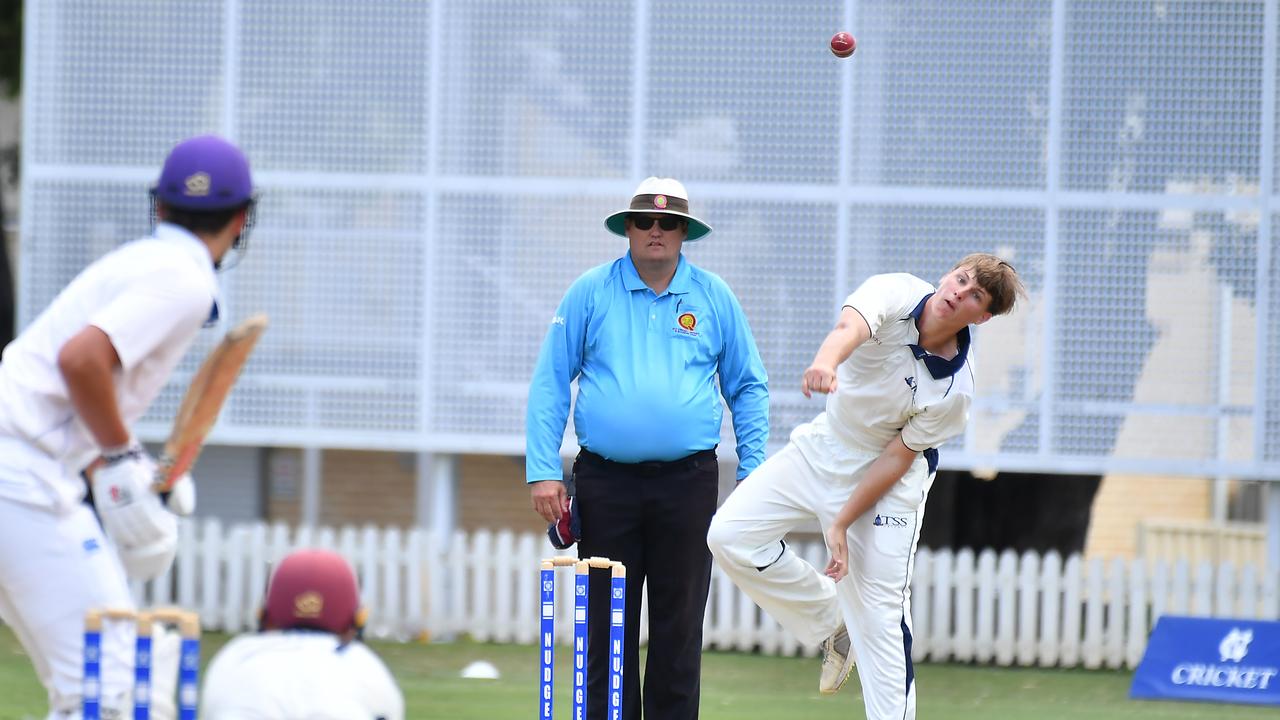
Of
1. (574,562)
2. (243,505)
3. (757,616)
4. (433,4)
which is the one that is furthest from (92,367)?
(243,505)

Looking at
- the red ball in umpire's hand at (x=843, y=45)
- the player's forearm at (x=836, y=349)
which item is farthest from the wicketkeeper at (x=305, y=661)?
the red ball in umpire's hand at (x=843, y=45)

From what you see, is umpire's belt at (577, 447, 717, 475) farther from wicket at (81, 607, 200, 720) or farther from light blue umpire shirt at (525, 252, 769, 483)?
wicket at (81, 607, 200, 720)

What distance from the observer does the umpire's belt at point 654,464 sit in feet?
17.5

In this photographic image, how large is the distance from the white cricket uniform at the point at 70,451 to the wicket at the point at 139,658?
7 cm

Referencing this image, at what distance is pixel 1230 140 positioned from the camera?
31.3 ft

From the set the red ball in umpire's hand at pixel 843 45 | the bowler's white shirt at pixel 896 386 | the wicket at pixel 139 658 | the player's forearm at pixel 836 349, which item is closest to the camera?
the wicket at pixel 139 658

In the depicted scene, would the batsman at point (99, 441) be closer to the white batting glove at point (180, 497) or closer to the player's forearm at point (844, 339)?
the white batting glove at point (180, 497)

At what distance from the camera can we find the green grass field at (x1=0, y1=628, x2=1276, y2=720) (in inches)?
306

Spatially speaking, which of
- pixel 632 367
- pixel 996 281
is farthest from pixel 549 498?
pixel 996 281

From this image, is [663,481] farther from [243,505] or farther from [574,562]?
[243,505]

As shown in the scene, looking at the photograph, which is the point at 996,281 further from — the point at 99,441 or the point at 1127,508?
the point at 1127,508

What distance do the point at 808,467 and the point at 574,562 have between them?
3.97ft

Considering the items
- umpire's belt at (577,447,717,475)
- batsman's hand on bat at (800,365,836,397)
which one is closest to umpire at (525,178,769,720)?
umpire's belt at (577,447,717,475)

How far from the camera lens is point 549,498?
530 cm
